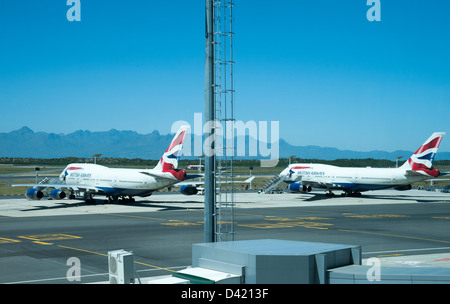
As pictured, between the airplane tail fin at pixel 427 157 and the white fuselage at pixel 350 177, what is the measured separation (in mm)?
1443

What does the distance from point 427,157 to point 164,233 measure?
55296mm

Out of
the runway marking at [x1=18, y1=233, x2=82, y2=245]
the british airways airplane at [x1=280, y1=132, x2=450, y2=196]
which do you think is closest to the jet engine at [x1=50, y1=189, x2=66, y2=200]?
the runway marking at [x1=18, y1=233, x2=82, y2=245]

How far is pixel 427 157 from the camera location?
274 ft

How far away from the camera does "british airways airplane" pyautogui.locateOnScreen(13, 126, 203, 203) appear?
67.6 m

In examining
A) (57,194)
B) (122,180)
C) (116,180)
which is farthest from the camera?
(116,180)

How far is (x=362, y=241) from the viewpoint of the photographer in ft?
127

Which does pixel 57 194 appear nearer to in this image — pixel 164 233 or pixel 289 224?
pixel 164 233

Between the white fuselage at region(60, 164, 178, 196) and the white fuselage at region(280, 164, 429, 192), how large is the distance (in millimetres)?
35304

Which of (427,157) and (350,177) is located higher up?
(427,157)

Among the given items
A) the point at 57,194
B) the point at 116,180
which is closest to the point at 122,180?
the point at 116,180

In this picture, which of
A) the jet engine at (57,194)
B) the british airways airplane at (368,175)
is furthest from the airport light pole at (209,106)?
the british airways airplane at (368,175)

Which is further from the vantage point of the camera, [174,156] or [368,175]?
[368,175]

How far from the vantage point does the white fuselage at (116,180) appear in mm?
69438

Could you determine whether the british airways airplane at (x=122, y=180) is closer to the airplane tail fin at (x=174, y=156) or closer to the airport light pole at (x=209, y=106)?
the airplane tail fin at (x=174, y=156)
